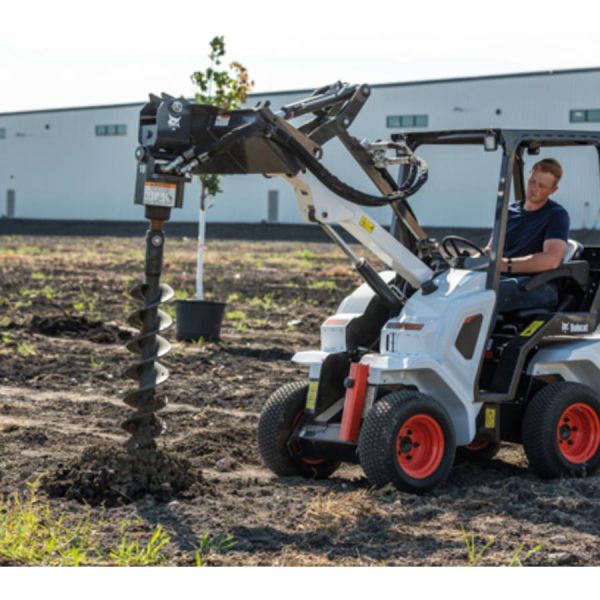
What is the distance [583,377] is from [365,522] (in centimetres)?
254

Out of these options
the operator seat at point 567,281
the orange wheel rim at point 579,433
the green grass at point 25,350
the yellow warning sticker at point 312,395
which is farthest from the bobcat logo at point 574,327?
the green grass at point 25,350

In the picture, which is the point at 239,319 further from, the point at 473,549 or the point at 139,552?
the point at 473,549

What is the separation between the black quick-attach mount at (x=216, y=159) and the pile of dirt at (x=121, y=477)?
0.22m

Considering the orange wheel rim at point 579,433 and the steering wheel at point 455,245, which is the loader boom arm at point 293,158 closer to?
the steering wheel at point 455,245

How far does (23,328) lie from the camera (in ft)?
48.3

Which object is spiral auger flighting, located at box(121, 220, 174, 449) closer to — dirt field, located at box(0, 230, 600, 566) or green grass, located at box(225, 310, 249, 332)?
dirt field, located at box(0, 230, 600, 566)

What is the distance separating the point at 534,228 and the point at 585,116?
3803 cm

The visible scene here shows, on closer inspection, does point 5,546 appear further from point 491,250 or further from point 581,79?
point 581,79

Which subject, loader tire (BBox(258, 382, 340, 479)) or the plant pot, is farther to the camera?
the plant pot

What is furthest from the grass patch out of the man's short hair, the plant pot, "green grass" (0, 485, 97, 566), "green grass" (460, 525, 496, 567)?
the plant pot

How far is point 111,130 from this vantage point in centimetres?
6222

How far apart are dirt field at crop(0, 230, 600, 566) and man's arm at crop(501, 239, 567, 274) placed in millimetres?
1379

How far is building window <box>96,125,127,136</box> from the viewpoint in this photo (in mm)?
61531

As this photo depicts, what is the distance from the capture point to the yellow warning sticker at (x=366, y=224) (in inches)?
279
